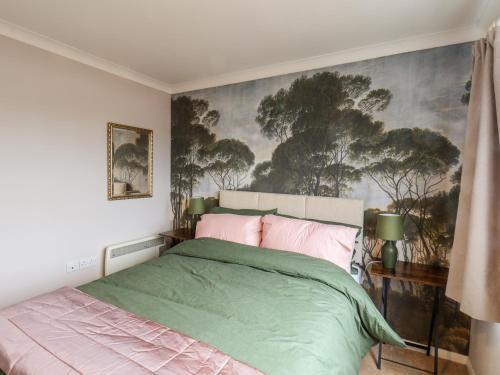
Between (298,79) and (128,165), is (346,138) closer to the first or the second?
(298,79)

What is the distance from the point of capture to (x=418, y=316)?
218cm

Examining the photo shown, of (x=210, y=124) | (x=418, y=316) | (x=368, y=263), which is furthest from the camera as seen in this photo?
(x=210, y=124)

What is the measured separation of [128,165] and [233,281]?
1.90 metres

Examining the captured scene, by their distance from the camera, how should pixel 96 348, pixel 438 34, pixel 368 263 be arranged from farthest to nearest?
1. pixel 368 263
2. pixel 438 34
3. pixel 96 348

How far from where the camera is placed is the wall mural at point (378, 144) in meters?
2.05

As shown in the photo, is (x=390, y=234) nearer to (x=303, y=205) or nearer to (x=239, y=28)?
(x=303, y=205)

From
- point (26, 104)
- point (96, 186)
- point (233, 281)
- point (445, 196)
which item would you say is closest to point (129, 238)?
point (96, 186)

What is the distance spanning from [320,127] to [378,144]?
20.3 inches

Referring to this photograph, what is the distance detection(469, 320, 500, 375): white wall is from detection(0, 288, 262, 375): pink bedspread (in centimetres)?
141

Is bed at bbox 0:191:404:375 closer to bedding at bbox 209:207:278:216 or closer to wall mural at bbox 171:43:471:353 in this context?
wall mural at bbox 171:43:471:353

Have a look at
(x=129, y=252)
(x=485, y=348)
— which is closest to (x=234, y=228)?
(x=129, y=252)

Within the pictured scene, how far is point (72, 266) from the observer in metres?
2.51

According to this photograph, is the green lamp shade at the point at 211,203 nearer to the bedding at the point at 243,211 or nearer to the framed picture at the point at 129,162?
the bedding at the point at 243,211

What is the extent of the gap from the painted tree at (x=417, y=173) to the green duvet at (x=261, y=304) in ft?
2.62
